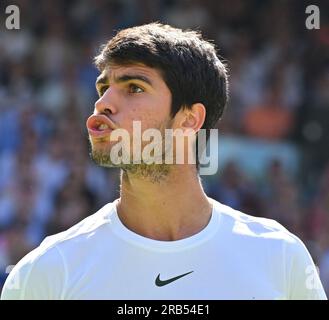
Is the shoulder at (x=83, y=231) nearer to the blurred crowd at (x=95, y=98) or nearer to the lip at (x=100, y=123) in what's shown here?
the lip at (x=100, y=123)

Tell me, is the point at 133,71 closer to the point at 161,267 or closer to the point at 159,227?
the point at 159,227

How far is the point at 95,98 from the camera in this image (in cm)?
875

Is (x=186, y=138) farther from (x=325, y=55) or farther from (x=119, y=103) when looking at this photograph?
(x=325, y=55)

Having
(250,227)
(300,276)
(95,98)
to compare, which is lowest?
(300,276)

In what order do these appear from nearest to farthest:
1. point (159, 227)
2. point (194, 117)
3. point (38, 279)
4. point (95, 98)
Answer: point (38, 279) → point (159, 227) → point (194, 117) → point (95, 98)

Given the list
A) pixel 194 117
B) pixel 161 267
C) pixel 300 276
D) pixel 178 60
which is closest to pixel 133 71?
pixel 178 60

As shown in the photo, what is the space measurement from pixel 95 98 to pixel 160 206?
5730 mm

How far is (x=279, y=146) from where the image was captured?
28.3ft

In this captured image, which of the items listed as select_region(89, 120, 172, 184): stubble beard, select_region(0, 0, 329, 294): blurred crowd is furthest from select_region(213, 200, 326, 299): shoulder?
select_region(0, 0, 329, 294): blurred crowd

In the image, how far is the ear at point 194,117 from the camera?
10.4 feet

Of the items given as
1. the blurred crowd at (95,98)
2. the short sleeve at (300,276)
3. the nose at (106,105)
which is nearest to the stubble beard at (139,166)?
the nose at (106,105)

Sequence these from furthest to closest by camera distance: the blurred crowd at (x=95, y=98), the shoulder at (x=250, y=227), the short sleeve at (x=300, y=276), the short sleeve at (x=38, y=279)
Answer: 1. the blurred crowd at (x=95, y=98)
2. the shoulder at (x=250, y=227)
3. the short sleeve at (x=300, y=276)
4. the short sleeve at (x=38, y=279)

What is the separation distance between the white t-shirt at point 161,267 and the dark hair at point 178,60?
0.45 meters

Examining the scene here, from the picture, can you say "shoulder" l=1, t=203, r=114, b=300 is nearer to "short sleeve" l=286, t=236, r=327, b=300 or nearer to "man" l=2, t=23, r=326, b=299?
"man" l=2, t=23, r=326, b=299
